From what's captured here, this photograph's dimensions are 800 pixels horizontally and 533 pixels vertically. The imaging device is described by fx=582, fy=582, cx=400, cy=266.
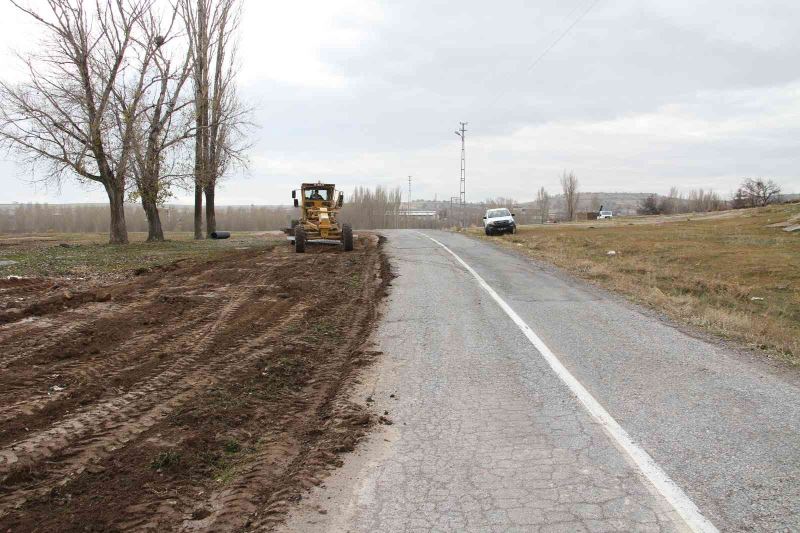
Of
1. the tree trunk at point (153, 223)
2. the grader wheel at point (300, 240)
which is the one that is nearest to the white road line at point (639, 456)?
the grader wheel at point (300, 240)

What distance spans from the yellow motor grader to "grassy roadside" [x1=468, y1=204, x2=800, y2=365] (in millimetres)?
7582

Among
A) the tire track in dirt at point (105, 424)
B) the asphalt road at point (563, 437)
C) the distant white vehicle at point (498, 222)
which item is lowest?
the asphalt road at point (563, 437)

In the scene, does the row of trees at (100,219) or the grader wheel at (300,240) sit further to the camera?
the row of trees at (100,219)

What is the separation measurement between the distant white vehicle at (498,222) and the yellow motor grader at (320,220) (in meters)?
14.7

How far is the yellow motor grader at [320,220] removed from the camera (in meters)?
22.4

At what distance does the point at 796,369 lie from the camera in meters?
6.97

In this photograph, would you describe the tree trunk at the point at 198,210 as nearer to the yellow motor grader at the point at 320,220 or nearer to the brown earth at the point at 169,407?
the yellow motor grader at the point at 320,220

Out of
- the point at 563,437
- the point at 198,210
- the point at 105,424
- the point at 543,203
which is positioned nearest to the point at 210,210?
the point at 198,210

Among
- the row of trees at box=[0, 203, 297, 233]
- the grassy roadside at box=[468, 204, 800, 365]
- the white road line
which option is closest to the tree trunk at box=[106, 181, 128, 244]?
the grassy roadside at box=[468, 204, 800, 365]

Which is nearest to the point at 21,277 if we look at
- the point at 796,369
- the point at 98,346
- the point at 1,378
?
the point at 98,346

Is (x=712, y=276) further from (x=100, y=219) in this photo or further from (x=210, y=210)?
(x=100, y=219)

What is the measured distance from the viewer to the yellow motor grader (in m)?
22.4

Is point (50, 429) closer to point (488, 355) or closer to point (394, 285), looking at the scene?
point (488, 355)

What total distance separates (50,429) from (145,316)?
4643 mm
